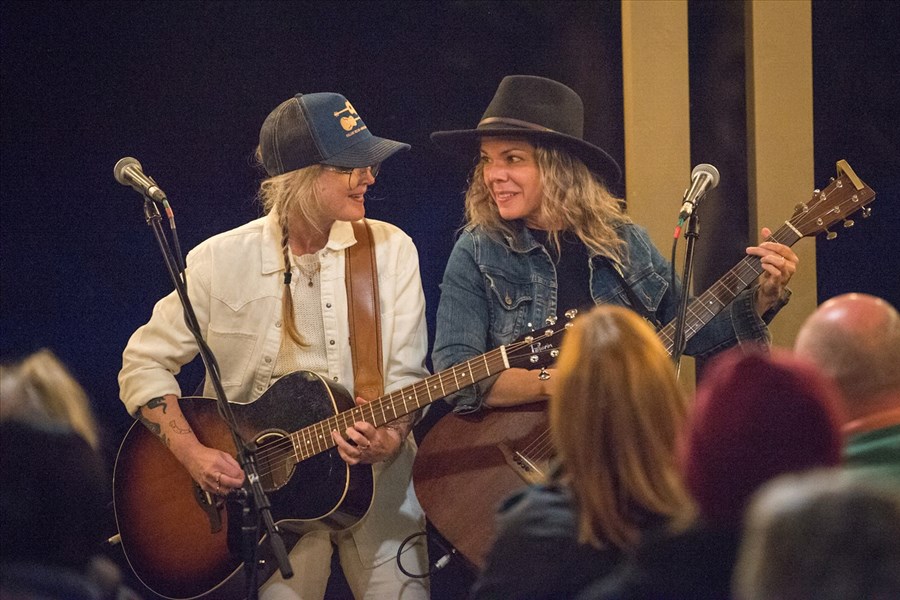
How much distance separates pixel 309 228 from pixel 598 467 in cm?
238

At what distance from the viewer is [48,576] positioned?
1918 mm

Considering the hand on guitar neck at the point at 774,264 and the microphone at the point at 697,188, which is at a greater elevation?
the microphone at the point at 697,188

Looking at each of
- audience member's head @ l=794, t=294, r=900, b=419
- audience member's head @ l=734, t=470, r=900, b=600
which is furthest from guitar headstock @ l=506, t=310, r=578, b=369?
audience member's head @ l=734, t=470, r=900, b=600

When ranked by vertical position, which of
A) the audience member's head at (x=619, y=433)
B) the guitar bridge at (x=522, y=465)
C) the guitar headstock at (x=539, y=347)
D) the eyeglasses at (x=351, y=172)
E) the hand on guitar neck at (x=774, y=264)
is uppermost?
the eyeglasses at (x=351, y=172)

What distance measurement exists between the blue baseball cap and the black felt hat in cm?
29

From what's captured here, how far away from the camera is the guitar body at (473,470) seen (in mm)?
3812

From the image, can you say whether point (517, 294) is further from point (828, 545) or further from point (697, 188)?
point (828, 545)

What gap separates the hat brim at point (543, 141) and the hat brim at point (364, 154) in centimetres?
18

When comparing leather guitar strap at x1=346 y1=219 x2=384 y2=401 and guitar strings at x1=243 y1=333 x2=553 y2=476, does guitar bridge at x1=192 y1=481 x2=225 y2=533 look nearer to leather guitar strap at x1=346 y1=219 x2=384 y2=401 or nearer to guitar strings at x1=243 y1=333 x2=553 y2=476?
guitar strings at x1=243 y1=333 x2=553 y2=476

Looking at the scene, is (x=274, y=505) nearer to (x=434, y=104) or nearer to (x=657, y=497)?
(x=434, y=104)

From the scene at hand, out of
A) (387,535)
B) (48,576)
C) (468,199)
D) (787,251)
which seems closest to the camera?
(48,576)

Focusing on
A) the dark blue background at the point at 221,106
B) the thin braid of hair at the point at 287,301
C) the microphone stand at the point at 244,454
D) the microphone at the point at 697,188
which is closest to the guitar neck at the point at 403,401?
the microphone stand at the point at 244,454

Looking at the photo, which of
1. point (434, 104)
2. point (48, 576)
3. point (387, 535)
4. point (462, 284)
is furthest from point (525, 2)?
point (48, 576)

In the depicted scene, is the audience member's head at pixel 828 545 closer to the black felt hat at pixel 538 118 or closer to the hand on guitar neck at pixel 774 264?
the hand on guitar neck at pixel 774 264
